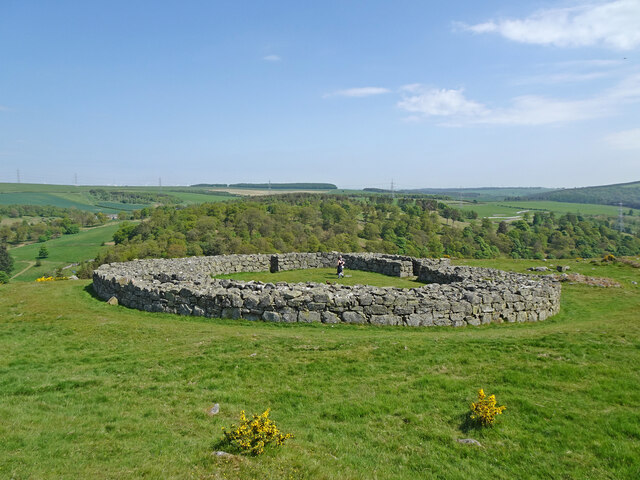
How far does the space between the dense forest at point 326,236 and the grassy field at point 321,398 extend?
2915 cm

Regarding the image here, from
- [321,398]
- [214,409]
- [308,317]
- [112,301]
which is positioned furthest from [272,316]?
[112,301]

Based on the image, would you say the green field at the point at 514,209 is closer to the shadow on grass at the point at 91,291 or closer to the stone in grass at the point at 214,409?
the shadow on grass at the point at 91,291

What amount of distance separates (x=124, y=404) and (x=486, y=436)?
7.31m

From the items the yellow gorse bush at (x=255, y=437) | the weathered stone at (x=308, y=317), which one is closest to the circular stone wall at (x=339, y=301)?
the weathered stone at (x=308, y=317)

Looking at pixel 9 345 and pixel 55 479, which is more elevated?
pixel 55 479

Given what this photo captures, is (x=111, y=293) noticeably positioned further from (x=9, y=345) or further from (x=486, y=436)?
(x=486, y=436)

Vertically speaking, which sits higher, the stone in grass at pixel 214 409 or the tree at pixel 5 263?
the stone in grass at pixel 214 409

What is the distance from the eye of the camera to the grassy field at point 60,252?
51378 millimetres

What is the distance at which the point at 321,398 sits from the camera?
28.0ft

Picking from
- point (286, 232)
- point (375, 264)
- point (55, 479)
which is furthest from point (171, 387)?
point (286, 232)

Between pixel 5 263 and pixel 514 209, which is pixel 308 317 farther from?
pixel 514 209

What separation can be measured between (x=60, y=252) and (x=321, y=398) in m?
67.5

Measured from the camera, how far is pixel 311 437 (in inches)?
268

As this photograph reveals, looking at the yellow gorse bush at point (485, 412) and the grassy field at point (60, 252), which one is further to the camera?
the grassy field at point (60, 252)
